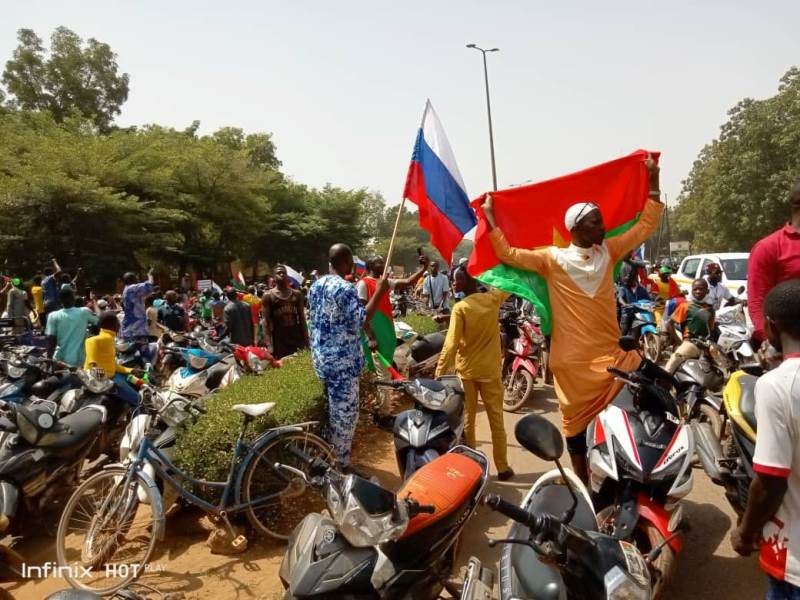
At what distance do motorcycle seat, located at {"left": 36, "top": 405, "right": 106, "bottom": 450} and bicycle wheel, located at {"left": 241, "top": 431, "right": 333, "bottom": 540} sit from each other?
1.63 m

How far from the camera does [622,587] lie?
5.75 ft

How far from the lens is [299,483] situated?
3.81 metres

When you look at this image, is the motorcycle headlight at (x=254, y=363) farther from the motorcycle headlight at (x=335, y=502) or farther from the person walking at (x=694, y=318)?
the person walking at (x=694, y=318)

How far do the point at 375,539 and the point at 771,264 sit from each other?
283cm

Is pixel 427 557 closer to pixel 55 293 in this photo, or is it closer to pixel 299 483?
pixel 299 483

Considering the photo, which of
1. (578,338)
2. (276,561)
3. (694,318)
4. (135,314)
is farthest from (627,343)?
(135,314)

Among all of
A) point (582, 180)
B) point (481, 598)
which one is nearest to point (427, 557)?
point (481, 598)

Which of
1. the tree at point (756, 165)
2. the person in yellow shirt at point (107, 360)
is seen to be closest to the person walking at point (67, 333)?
the person in yellow shirt at point (107, 360)

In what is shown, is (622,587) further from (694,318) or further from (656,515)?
(694,318)

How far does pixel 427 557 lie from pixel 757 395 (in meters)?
1.48

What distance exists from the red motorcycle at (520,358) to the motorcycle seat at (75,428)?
15.4ft

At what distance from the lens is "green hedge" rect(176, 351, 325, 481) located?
13.0 feet

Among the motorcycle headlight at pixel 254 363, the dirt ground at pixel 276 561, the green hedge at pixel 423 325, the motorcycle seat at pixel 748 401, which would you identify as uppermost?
the motorcycle seat at pixel 748 401

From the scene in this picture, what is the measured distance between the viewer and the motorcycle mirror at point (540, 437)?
192 cm
